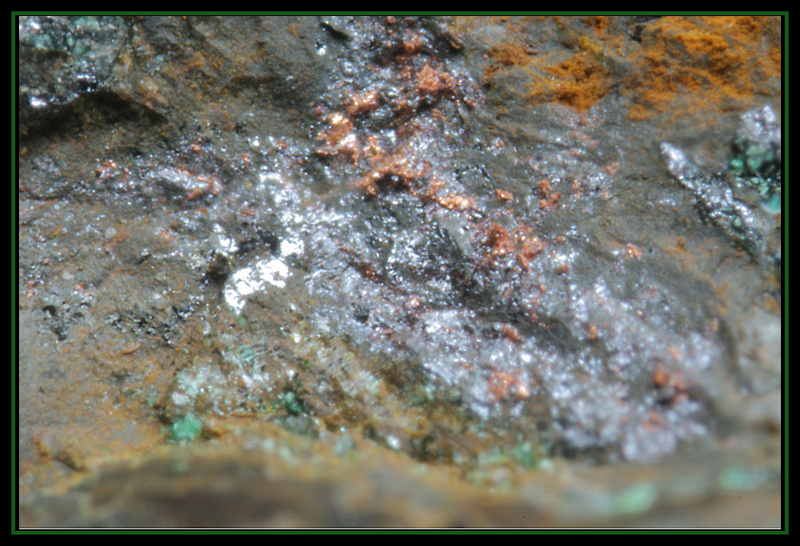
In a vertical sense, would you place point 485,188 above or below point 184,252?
above

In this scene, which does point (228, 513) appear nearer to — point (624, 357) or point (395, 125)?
point (624, 357)

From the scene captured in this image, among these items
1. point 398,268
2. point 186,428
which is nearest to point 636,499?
point 398,268

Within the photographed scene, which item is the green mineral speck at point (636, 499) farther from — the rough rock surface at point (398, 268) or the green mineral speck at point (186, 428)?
the green mineral speck at point (186, 428)

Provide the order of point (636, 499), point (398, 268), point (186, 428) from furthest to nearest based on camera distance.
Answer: point (398, 268), point (186, 428), point (636, 499)

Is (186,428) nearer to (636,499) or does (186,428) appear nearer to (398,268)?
(398,268)

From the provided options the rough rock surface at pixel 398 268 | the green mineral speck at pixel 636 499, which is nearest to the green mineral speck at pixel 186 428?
the rough rock surface at pixel 398 268

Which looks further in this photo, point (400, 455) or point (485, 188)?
point (485, 188)

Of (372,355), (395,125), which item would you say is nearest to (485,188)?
(395,125)

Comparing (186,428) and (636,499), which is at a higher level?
(186,428)

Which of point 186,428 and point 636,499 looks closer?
point 636,499

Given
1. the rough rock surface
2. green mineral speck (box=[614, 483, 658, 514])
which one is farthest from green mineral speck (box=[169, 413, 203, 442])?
green mineral speck (box=[614, 483, 658, 514])

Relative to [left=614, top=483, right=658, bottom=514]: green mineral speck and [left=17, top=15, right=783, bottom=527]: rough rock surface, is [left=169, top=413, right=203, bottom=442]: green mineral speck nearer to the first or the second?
[left=17, top=15, right=783, bottom=527]: rough rock surface
